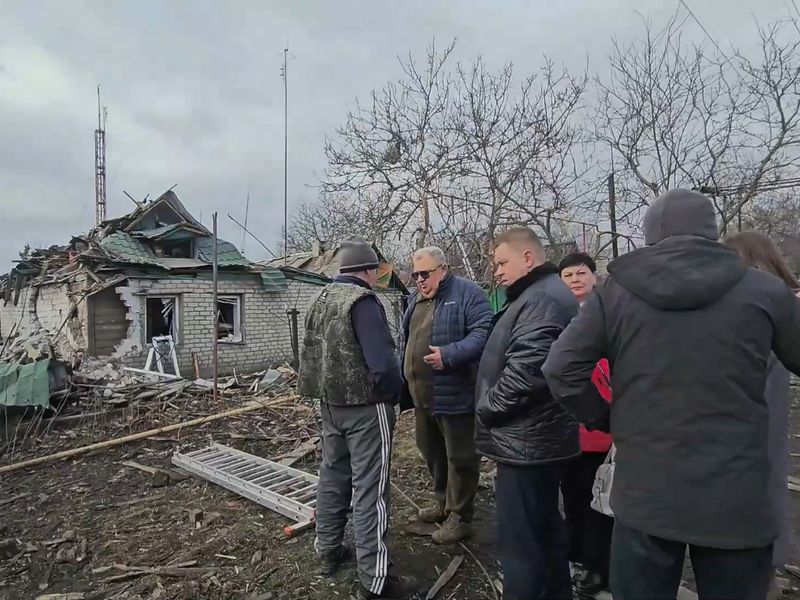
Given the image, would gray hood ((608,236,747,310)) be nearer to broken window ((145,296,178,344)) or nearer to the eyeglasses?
the eyeglasses

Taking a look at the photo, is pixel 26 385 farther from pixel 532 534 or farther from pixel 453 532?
pixel 532 534

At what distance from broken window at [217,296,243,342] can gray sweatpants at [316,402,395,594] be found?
39.2 feet

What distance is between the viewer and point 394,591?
9.91ft

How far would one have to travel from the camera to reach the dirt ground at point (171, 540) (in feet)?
10.9

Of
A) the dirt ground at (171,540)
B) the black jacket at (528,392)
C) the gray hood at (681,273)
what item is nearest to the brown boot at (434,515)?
the dirt ground at (171,540)

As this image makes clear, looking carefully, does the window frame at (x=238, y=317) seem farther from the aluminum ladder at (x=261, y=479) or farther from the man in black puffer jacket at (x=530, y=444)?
the man in black puffer jacket at (x=530, y=444)

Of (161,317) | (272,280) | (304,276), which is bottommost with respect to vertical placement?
(161,317)

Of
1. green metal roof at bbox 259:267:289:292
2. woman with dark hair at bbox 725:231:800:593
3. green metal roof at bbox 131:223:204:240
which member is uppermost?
green metal roof at bbox 131:223:204:240

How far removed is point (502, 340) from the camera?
2627 millimetres

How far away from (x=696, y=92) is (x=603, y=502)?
40.6ft

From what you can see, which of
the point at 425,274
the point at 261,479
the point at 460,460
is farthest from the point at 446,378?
the point at 261,479

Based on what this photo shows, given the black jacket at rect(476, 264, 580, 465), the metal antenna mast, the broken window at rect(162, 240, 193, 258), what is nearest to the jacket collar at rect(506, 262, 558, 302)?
the black jacket at rect(476, 264, 580, 465)

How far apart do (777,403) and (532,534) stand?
1.20 m

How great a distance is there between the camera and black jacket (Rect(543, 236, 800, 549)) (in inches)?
61.7
